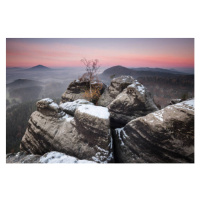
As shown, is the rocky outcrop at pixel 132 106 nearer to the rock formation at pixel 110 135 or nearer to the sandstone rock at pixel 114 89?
the rock formation at pixel 110 135

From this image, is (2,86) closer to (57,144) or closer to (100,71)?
(57,144)

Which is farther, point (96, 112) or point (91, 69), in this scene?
point (91, 69)

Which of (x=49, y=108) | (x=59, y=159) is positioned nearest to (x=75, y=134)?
(x=59, y=159)

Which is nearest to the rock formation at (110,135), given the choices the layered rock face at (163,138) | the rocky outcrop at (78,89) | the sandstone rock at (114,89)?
the layered rock face at (163,138)

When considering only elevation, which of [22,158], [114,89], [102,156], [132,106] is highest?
[114,89]

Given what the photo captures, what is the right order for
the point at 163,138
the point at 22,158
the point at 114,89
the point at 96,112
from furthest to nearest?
the point at 114,89
the point at 22,158
the point at 96,112
the point at 163,138

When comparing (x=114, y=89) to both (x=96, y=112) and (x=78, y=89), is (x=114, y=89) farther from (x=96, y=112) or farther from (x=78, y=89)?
(x=96, y=112)

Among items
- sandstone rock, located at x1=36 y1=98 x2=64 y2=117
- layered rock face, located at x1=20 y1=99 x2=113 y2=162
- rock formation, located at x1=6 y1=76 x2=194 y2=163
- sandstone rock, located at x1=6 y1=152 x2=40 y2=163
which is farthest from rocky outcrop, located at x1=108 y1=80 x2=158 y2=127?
sandstone rock, located at x1=6 y1=152 x2=40 y2=163
